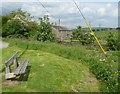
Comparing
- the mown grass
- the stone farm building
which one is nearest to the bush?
the mown grass

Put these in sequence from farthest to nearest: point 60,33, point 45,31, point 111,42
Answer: point 60,33, point 45,31, point 111,42

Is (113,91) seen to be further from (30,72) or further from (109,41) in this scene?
(109,41)

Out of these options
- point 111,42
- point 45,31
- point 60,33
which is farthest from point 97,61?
point 60,33

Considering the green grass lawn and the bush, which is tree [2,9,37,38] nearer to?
the bush

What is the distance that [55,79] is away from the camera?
8805 mm

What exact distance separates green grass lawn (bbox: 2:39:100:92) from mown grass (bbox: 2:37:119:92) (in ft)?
0.86

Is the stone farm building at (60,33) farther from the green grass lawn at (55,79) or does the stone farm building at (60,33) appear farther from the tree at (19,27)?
the green grass lawn at (55,79)

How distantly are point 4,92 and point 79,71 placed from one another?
4.03 meters

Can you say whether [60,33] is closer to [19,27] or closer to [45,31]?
[19,27]

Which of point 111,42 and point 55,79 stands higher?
point 111,42

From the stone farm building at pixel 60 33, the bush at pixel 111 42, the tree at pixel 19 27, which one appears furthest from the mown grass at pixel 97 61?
the stone farm building at pixel 60 33

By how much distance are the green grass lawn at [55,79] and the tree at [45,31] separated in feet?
29.6

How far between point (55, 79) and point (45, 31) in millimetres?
12644

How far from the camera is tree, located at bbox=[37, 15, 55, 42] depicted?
821 inches
